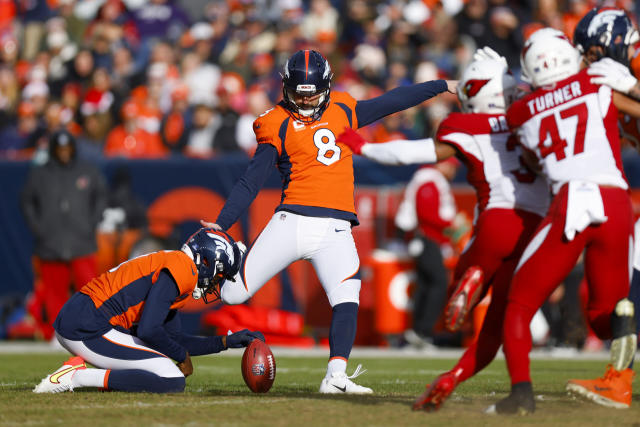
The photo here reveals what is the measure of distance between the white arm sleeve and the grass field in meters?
1.17

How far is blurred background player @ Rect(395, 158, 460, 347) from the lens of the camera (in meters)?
10.7

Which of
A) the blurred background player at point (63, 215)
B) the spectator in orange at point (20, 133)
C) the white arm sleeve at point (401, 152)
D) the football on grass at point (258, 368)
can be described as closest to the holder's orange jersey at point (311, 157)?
the football on grass at point (258, 368)

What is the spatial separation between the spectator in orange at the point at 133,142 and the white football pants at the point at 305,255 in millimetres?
7281

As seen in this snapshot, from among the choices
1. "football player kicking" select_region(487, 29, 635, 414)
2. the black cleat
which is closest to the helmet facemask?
"football player kicking" select_region(487, 29, 635, 414)

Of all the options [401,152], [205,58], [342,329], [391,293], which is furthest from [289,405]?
[205,58]

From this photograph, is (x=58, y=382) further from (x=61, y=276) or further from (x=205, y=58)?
(x=205, y=58)

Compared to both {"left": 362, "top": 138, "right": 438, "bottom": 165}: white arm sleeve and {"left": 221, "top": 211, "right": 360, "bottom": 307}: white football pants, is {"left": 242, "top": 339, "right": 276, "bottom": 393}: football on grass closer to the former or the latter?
{"left": 221, "top": 211, "right": 360, "bottom": 307}: white football pants

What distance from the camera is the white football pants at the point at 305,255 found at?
20.7 feet

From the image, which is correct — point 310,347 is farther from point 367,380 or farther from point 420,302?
point 367,380

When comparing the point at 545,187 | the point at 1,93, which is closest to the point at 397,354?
the point at 545,187

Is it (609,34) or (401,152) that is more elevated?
(609,34)

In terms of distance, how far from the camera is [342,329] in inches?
247

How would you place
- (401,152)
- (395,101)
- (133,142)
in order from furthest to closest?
(133,142) < (395,101) < (401,152)

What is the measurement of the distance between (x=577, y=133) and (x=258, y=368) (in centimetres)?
217
